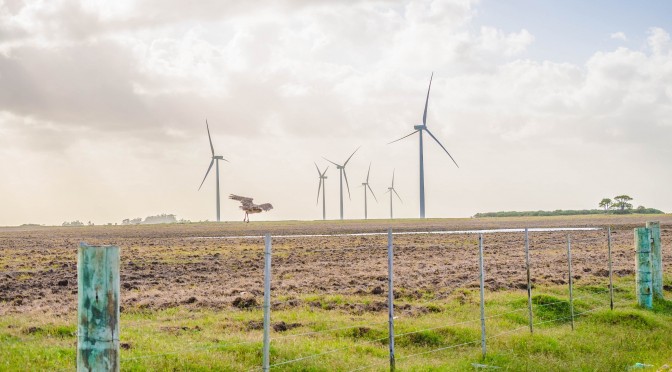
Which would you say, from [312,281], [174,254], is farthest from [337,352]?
Answer: [174,254]

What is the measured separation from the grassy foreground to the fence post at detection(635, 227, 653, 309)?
0.39m

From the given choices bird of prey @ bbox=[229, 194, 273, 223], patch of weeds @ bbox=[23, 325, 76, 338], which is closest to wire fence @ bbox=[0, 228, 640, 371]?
patch of weeds @ bbox=[23, 325, 76, 338]

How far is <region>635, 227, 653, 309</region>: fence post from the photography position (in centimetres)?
2048

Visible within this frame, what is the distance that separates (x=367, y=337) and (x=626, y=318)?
774 centimetres

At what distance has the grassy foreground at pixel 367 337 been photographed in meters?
13.3

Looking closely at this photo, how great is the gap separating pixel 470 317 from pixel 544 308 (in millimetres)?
2810

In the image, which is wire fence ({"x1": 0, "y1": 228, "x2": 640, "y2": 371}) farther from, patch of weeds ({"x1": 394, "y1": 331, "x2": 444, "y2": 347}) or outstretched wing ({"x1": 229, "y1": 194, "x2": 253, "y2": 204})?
outstretched wing ({"x1": 229, "y1": 194, "x2": 253, "y2": 204})

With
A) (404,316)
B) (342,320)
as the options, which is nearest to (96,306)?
(342,320)

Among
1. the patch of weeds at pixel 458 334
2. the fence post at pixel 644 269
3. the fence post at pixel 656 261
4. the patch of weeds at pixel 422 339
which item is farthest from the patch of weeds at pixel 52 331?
the fence post at pixel 656 261

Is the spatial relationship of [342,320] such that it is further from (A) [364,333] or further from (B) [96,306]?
(B) [96,306]

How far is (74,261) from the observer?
3606 centimetres

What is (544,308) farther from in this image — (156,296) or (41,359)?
(41,359)

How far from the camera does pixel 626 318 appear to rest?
1883cm

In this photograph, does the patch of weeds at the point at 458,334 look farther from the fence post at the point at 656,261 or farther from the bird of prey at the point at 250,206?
the bird of prey at the point at 250,206
